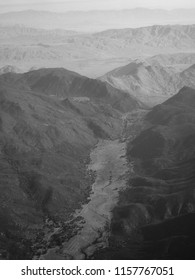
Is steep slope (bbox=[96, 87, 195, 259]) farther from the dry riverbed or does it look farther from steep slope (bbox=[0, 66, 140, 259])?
steep slope (bbox=[0, 66, 140, 259])

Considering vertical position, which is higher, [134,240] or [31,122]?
[31,122]

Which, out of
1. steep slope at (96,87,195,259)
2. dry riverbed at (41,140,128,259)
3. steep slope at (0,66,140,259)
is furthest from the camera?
steep slope at (0,66,140,259)

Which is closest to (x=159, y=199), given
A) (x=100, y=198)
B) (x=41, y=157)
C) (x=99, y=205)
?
(x=99, y=205)

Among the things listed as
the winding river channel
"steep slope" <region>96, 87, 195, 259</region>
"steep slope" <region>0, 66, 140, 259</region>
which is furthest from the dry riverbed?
"steep slope" <region>0, 66, 140, 259</region>

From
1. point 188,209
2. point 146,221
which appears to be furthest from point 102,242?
point 188,209

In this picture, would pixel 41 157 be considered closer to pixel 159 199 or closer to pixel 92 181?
pixel 92 181

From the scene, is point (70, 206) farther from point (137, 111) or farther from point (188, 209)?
point (137, 111)
